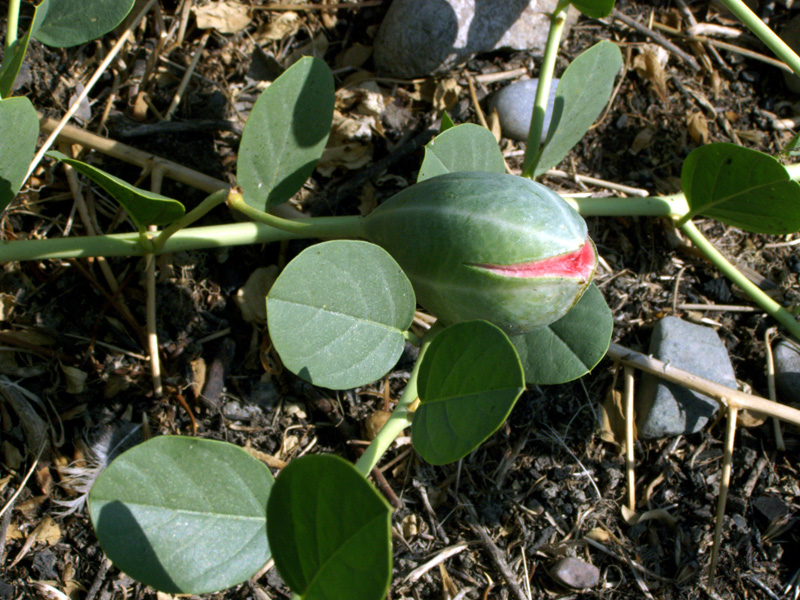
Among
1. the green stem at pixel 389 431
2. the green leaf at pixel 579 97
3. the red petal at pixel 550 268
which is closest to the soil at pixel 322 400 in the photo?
the green leaf at pixel 579 97

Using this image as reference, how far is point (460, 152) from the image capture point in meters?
1.23

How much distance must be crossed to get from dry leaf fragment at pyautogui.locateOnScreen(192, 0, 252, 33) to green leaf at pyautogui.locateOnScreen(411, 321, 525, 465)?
47.3 inches

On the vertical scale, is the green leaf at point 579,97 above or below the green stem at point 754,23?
below

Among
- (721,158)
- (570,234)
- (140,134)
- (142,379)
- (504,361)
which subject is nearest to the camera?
(504,361)

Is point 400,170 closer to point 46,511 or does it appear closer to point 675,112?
point 675,112

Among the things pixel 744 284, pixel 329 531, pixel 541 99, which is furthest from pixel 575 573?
pixel 541 99

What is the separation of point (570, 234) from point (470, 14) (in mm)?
1013

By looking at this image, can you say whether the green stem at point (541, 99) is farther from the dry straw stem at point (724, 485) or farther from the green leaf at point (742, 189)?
the dry straw stem at point (724, 485)

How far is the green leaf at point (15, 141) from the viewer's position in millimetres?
1035

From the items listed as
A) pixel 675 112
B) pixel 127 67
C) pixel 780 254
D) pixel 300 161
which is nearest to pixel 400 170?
pixel 300 161

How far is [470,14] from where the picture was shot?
164cm

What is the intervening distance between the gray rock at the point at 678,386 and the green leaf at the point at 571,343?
42 centimetres

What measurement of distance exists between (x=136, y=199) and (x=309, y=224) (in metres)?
0.30

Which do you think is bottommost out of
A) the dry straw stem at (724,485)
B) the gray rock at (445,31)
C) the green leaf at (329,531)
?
the dry straw stem at (724,485)
